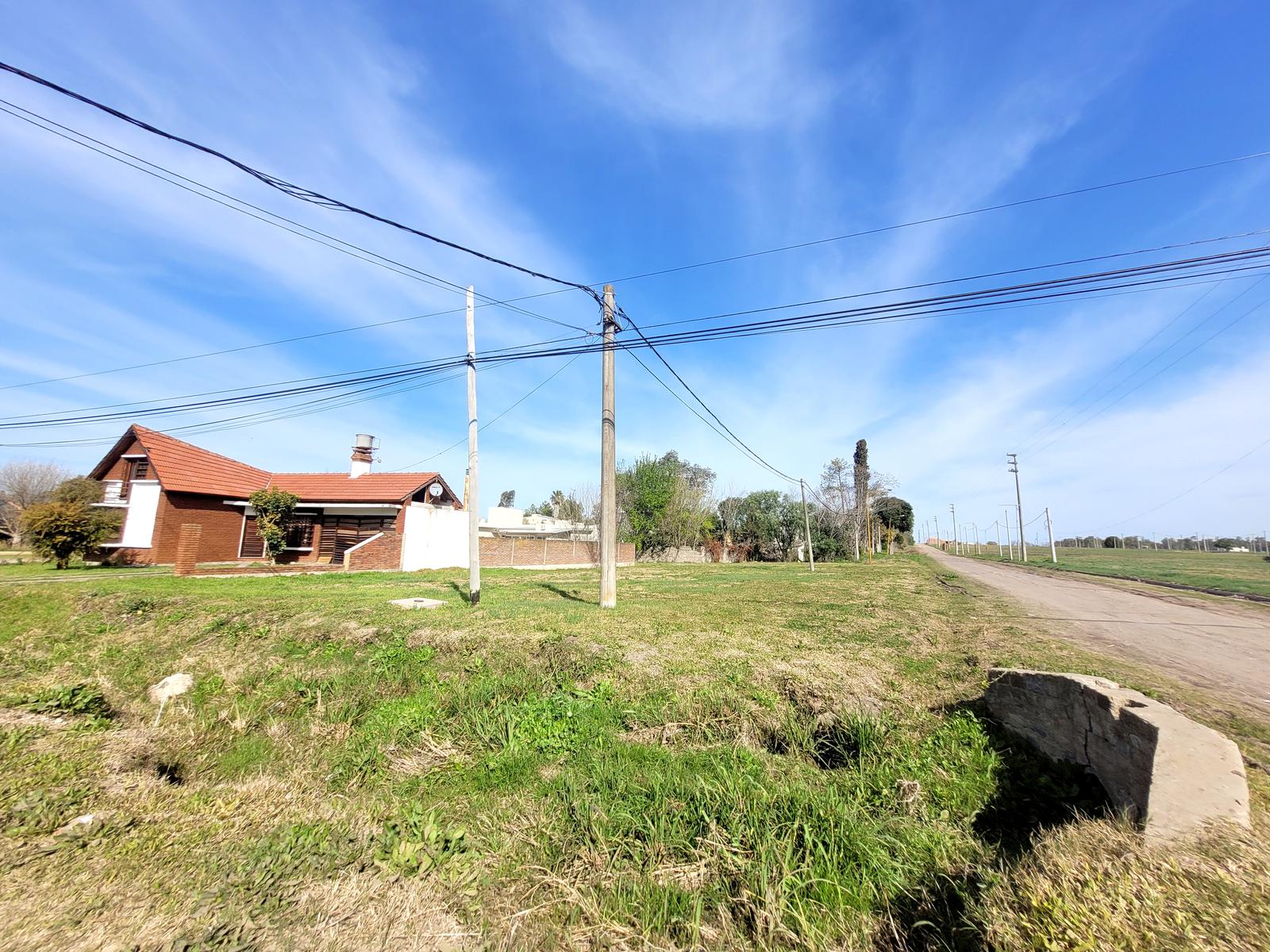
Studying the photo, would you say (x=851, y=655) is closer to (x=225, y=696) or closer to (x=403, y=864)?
(x=403, y=864)

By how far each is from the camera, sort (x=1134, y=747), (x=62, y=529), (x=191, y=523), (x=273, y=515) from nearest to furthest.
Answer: (x=1134, y=747)
(x=62, y=529)
(x=191, y=523)
(x=273, y=515)

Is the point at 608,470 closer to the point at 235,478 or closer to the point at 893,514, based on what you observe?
the point at 235,478

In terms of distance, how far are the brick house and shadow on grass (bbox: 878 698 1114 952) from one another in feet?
67.6

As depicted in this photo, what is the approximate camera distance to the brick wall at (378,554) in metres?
19.7

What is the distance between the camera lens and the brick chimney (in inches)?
1096

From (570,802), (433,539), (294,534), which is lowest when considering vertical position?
(570,802)

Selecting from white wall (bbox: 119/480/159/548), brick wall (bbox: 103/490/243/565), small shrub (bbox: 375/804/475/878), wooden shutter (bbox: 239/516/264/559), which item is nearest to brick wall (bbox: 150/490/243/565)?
brick wall (bbox: 103/490/243/565)

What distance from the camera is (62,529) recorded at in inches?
714

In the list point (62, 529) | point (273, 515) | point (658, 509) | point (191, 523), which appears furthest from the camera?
point (658, 509)

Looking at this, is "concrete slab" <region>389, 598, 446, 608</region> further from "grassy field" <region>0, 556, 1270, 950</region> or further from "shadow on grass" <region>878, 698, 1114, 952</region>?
"shadow on grass" <region>878, 698, 1114, 952</region>

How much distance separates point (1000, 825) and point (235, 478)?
102 ft

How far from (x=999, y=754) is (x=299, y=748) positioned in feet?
22.8

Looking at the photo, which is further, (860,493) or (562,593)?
(860,493)

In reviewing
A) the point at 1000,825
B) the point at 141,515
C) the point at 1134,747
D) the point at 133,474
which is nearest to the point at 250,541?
the point at 141,515
